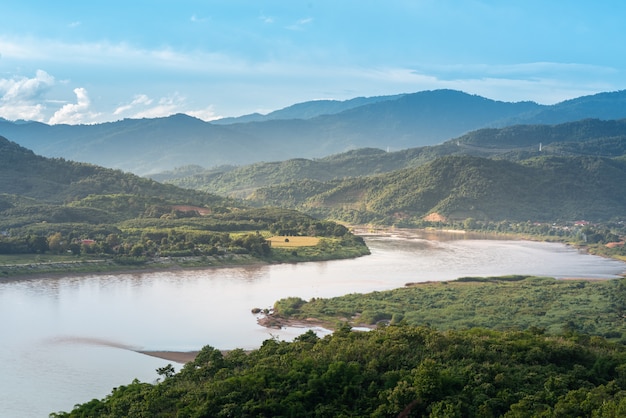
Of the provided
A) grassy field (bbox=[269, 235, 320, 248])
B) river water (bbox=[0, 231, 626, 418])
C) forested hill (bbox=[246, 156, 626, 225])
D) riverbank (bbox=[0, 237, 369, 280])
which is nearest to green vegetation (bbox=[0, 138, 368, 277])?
riverbank (bbox=[0, 237, 369, 280])

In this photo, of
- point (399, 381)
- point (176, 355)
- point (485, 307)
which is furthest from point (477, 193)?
point (399, 381)

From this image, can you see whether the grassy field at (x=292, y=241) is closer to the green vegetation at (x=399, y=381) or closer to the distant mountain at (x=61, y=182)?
the distant mountain at (x=61, y=182)

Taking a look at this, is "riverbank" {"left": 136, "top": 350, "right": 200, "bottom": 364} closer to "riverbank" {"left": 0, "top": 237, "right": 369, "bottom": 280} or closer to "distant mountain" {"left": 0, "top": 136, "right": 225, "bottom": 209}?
A: "riverbank" {"left": 0, "top": 237, "right": 369, "bottom": 280}

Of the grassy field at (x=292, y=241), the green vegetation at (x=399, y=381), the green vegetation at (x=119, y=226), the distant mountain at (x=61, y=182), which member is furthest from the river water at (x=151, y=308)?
the distant mountain at (x=61, y=182)

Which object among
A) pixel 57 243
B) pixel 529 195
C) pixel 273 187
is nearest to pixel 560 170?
pixel 529 195

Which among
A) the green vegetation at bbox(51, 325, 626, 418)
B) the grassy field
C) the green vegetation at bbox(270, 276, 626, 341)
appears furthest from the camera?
the grassy field

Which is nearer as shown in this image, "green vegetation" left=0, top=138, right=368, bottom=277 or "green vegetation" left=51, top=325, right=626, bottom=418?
"green vegetation" left=51, top=325, right=626, bottom=418

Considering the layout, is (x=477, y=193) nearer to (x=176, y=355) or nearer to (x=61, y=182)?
(x=61, y=182)

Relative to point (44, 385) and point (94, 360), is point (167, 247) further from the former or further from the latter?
point (44, 385)
